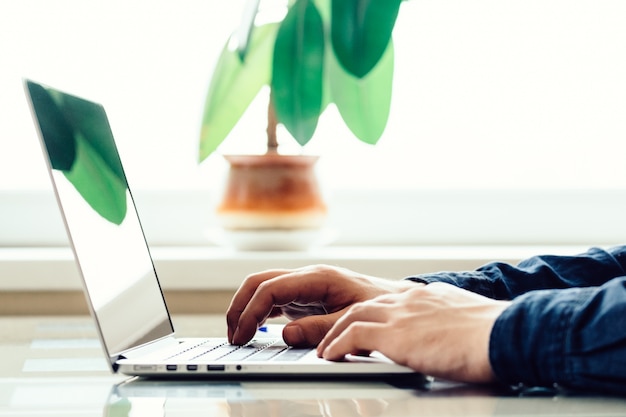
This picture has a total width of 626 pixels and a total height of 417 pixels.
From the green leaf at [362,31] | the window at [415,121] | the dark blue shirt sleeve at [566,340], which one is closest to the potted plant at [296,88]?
the green leaf at [362,31]

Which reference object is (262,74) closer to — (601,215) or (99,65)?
(99,65)

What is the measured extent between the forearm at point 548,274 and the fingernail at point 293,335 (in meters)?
0.20

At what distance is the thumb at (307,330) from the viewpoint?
831 mm

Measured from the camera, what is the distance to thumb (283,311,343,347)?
83 cm

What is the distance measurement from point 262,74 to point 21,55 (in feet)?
1.75

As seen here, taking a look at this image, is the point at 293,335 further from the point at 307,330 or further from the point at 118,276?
the point at 118,276

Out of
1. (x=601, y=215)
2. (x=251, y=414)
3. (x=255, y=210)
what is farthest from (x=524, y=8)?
(x=251, y=414)

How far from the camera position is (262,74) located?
1.49 m

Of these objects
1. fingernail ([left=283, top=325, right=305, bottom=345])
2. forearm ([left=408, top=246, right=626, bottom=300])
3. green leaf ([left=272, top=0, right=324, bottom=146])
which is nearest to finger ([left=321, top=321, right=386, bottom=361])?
fingernail ([left=283, top=325, right=305, bottom=345])

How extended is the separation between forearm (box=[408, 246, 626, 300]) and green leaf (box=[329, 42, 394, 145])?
1.66 feet

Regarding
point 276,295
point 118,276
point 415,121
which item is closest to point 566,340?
point 276,295

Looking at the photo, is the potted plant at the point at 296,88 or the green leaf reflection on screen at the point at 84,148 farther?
the potted plant at the point at 296,88

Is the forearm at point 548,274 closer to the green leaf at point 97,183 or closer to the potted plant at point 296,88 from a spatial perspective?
the green leaf at point 97,183

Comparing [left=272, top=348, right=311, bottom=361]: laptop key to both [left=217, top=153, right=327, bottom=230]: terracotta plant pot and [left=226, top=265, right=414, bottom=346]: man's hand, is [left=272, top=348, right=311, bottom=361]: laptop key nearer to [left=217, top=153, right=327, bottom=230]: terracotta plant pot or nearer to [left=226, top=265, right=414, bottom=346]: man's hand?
[left=226, top=265, right=414, bottom=346]: man's hand
